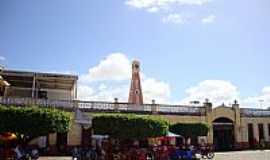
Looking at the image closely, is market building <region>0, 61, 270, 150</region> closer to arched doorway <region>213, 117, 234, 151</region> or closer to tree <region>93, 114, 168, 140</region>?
arched doorway <region>213, 117, 234, 151</region>

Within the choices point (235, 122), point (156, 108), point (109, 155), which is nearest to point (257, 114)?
point (235, 122)

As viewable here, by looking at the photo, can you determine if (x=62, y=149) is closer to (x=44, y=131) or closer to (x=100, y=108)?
(x=100, y=108)

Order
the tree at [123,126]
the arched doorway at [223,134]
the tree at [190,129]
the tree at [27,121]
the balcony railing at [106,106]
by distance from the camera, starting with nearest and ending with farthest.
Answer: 1. the tree at [27,121]
2. the tree at [123,126]
3. the balcony railing at [106,106]
4. the tree at [190,129]
5. the arched doorway at [223,134]

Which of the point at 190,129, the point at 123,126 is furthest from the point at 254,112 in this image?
the point at 123,126

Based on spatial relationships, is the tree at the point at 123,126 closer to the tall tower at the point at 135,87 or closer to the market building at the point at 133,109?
the market building at the point at 133,109

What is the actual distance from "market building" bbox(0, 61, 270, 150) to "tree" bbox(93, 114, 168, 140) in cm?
882

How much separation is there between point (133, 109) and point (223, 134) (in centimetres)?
1141

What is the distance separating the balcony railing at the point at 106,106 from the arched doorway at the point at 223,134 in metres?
2.84

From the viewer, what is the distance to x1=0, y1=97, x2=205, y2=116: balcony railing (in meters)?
31.4

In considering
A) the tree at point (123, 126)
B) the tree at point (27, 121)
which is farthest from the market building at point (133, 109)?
the tree at point (27, 121)

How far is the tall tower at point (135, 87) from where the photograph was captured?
37.0 metres

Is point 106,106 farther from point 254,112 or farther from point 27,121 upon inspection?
point 254,112

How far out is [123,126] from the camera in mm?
22891

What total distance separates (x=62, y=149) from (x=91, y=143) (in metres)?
2.53
